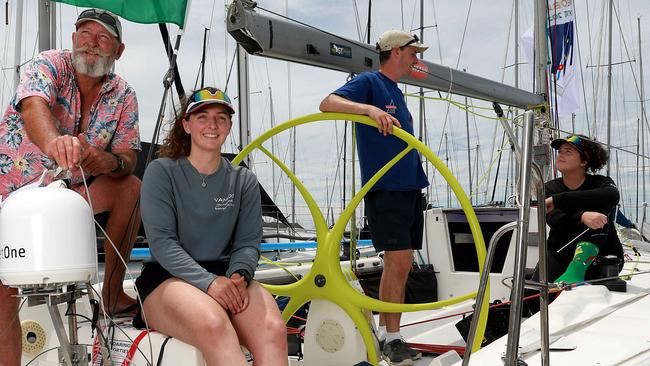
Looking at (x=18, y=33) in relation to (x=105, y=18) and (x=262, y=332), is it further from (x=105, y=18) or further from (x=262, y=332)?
(x=262, y=332)

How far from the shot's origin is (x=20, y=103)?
6.98ft

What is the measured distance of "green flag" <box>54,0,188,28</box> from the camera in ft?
8.15

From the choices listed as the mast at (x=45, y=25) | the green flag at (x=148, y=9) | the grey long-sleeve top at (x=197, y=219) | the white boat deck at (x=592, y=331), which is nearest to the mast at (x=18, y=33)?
the mast at (x=45, y=25)

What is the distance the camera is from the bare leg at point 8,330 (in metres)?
2.12

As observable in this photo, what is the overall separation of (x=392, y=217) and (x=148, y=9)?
1.39 m

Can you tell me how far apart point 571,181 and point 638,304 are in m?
0.82

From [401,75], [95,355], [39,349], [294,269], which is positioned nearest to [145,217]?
[95,355]

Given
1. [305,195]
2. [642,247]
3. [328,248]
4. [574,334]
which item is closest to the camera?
[574,334]

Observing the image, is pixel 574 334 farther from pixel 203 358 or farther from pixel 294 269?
pixel 294 269

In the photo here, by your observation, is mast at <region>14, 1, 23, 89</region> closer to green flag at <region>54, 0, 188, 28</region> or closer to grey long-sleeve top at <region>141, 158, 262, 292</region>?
green flag at <region>54, 0, 188, 28</region>

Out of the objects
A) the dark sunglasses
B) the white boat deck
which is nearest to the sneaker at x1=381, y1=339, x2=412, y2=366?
the white boat deck

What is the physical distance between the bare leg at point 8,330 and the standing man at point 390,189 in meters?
1.45

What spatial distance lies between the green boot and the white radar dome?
2444 millimetres

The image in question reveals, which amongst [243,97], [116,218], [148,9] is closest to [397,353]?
[116,218]
